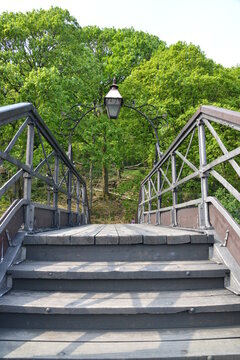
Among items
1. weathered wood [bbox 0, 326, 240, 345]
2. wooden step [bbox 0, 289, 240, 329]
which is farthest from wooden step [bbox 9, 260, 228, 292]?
weathered wood [bbox 0, 326, 240, 345]

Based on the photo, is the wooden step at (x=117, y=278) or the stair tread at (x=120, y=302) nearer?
the stair tread at (x=120, y=302)

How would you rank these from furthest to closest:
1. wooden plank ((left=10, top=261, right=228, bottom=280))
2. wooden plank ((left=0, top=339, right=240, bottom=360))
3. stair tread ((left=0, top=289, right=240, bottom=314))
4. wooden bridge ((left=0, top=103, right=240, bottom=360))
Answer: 1. wooden plank ((left=10, top=261, right=228, bottom=280))
2. stair tread ((left=0, top=289, right=240, bottom=314))
3. wooden bridge ((left=0, top=103, right=240, bottom=360))
4. wooden plank ((left=0, top=339, right=240, bottom=360))

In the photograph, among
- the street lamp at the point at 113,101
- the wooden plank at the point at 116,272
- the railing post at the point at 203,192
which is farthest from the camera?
the street lamp at the point at 113,101

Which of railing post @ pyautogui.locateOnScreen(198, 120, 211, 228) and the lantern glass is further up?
the lantern glass

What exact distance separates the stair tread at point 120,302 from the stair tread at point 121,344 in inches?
5.3

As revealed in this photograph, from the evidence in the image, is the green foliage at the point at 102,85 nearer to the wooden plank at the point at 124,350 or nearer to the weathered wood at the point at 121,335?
the weathered wood at the point at 121,335

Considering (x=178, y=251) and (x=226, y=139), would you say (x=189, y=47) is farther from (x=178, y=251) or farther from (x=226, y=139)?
(x=178, y=251)

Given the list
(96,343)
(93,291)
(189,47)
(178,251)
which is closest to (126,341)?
(96,343)

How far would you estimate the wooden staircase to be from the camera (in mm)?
1619

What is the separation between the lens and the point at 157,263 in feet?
7.86

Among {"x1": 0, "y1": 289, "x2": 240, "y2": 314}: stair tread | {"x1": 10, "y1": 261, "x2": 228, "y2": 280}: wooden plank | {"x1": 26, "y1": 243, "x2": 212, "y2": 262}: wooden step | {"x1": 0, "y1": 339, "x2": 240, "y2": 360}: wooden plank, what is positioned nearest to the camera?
{"x1": 0, "y1": 339, "x2": 240, "y2": 360}: wooden plank

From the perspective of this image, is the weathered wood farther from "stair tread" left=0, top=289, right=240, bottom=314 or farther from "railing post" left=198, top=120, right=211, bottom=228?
"railing post" left=198, top=120, right=211, bottom=228

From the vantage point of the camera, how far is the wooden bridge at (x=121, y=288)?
1651 millimetres

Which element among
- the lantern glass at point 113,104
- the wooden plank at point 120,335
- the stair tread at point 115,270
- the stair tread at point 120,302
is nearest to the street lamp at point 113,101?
the lantern glass at point 113,104
